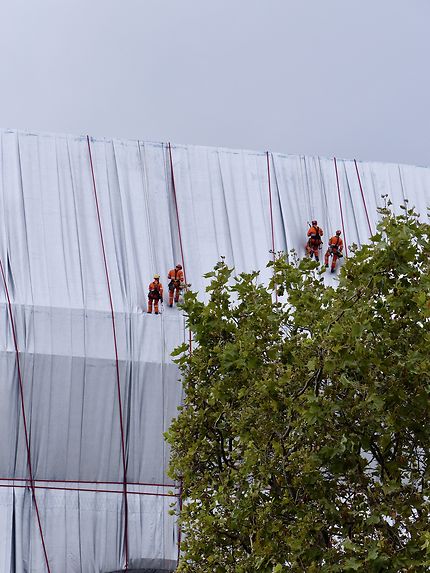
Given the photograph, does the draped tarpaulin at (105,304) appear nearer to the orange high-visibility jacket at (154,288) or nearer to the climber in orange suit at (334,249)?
the orange high-visibility jacket at (154,288)

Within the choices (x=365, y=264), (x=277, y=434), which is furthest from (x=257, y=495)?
(x=365, y=264)

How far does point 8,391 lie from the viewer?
32.0 metres

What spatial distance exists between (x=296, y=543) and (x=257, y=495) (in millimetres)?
915

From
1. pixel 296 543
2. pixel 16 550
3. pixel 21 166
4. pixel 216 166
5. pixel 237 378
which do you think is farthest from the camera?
pixel 216 166

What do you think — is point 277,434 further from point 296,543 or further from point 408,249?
point 408,249

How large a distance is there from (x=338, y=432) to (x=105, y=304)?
1878 cm

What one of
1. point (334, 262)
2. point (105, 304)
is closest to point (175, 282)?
point (105, 304)

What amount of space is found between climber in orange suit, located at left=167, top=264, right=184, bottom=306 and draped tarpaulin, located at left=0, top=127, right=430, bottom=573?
0.58 m

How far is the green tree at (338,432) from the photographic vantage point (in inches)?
597

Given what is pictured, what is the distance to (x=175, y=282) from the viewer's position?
1357 inches

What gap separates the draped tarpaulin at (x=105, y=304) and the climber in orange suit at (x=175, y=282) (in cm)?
58

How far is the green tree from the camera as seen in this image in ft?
49.8

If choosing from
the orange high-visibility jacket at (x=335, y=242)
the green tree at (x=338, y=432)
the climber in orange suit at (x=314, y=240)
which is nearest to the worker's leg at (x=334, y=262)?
the orange high-visibility jacket at (x=335, y=242)

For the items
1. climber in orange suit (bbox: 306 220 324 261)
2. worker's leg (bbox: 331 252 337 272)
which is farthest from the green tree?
climber in orange suit (bbox: 306 220 324 261)
